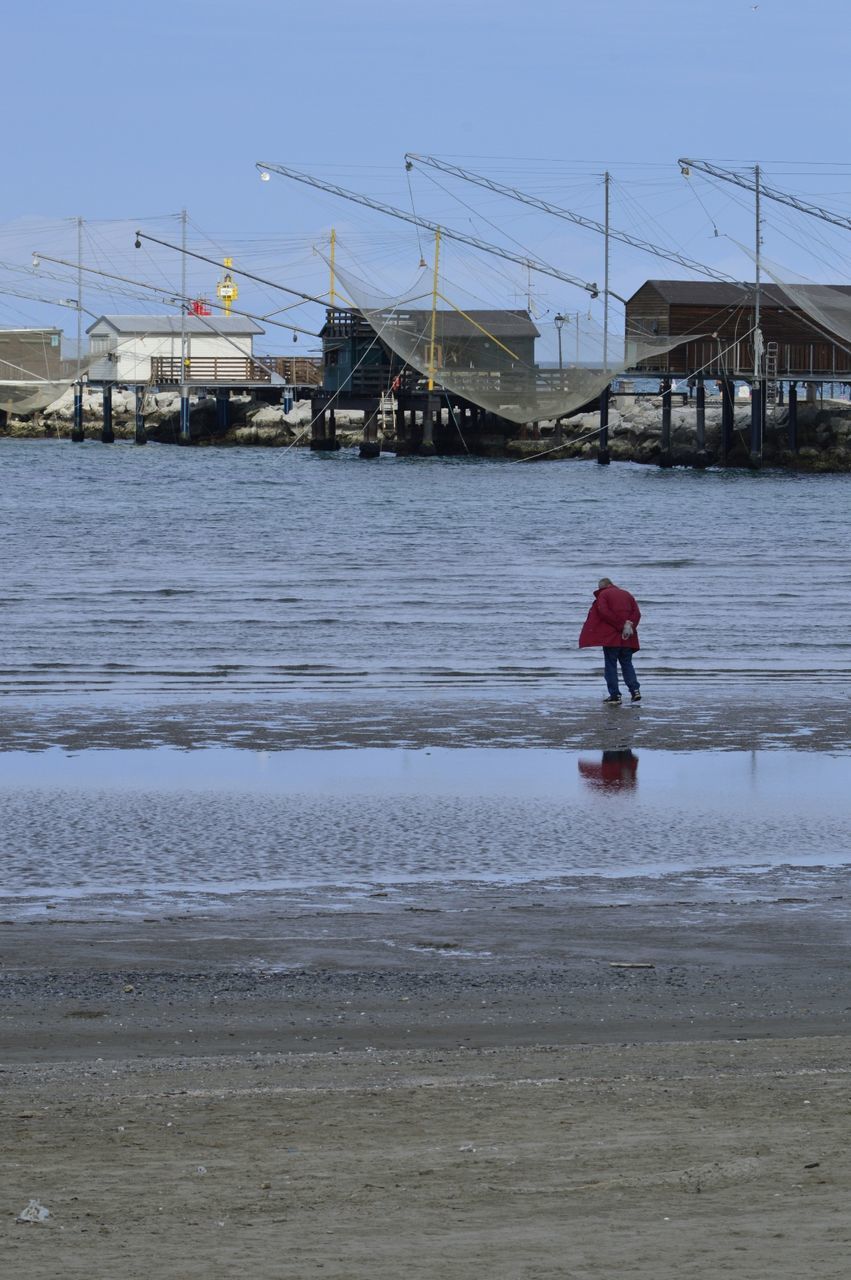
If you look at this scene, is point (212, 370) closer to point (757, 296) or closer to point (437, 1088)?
point (757, 296)

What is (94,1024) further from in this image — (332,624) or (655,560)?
(655,560)

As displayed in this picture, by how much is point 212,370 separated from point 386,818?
136384 mm

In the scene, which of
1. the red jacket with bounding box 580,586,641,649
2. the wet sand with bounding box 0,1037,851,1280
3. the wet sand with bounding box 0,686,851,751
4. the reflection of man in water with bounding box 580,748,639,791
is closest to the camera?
the wet sand with bounding box 0,1037,851,1280

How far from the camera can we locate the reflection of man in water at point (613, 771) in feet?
47.4

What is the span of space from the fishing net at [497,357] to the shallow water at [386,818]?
7306 centimetres

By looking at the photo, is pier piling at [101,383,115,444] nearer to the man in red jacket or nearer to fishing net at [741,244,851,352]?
fishing net at [741,244,851,352]

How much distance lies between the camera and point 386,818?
1302 centimetres

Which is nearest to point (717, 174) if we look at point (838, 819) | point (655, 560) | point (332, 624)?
point (655, 560)

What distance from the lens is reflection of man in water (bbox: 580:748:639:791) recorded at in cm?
1446

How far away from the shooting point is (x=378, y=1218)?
17.0 feet

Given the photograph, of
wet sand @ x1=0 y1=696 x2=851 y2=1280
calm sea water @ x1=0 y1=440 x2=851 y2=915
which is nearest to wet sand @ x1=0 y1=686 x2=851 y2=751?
calm sea water @ x1=0 y1=440 x2=851 y2=915

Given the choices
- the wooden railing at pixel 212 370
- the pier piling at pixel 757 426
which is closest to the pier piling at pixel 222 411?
the wooden railing at pixel 212 370

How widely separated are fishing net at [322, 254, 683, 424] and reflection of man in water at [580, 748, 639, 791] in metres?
72.4

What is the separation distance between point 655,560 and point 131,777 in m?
29.3
